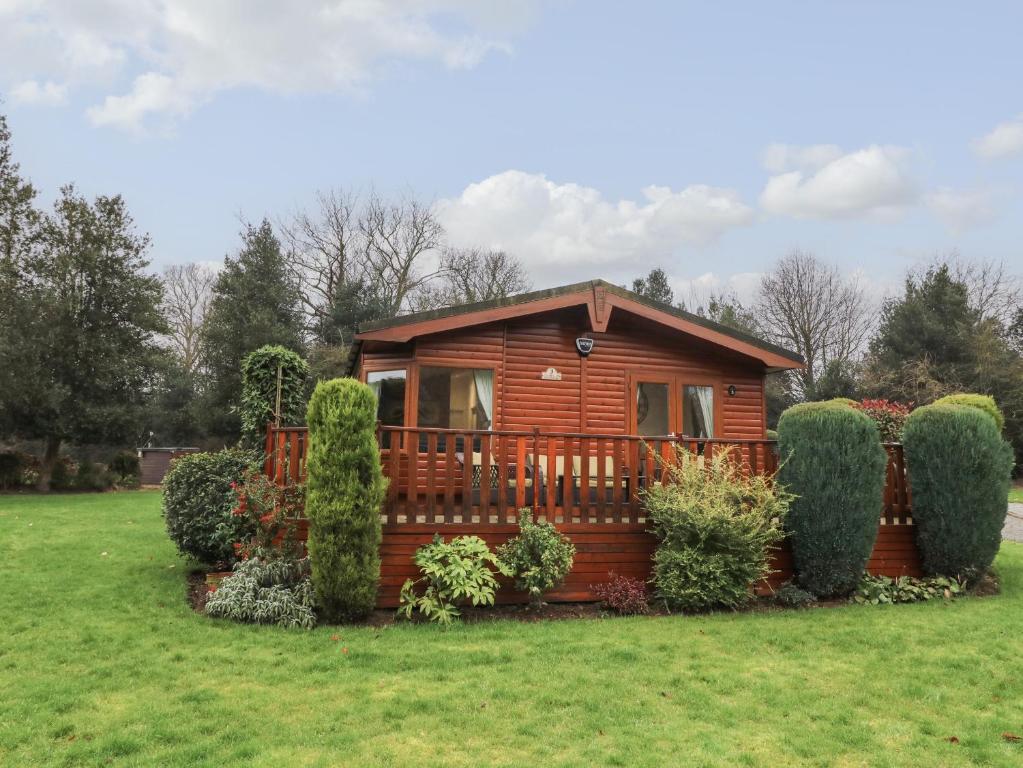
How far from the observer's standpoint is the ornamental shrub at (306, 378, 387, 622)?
5.21m

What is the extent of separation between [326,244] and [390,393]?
23283 mm

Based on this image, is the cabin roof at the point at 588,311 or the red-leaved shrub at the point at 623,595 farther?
the cabin roof at the point at 588,311

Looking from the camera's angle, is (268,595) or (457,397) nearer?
(268,595)

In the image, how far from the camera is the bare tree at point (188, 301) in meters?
29.9

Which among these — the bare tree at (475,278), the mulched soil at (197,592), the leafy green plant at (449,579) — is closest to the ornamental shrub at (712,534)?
the leafy green plant at (449,579)

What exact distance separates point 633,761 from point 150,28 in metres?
12.2

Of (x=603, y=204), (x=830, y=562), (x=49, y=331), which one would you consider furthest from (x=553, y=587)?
(x=603, y=204)

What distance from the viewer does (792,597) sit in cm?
611

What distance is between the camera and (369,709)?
366 cm

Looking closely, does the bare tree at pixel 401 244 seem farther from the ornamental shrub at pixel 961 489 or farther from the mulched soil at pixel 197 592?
the ornamental shrub at pixel 961 489

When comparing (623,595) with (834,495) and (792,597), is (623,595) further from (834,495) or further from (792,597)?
(834,495)

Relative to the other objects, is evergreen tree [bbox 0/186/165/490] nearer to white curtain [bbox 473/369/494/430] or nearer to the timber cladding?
the timber cladding

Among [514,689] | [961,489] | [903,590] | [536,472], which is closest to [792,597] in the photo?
[903,590]

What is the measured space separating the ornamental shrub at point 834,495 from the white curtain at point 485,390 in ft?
13.9
